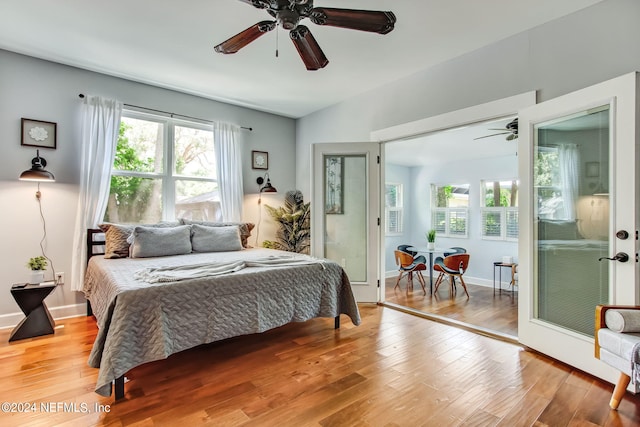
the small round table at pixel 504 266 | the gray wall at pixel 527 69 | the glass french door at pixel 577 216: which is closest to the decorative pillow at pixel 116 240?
the gray wall at pixel 527 69

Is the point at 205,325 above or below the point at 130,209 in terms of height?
below

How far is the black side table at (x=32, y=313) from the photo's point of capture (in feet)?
9.58

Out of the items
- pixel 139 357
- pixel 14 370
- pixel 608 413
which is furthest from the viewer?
pixel 14 370

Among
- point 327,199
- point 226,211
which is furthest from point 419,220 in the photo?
point 226,211

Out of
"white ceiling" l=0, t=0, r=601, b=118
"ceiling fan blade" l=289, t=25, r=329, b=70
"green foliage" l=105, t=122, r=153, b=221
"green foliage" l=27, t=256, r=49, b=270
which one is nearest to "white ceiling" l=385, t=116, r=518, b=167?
"white ceiling" l=0, t=0, r=601, b=118

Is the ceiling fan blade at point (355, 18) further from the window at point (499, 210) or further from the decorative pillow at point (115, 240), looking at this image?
the window at point (499, 210)

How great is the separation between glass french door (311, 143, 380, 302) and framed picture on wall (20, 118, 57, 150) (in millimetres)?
2935

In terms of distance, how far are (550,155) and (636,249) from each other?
92 centimetres

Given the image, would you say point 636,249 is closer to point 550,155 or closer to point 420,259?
point 550,155

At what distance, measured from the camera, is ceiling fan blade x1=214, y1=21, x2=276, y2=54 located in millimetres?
2025

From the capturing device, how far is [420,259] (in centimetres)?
556

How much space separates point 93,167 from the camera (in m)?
3.59

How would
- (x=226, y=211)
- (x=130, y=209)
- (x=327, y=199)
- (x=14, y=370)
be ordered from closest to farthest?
(x=14, y=370) → (x=130, y=209) → (x=327, y=199) → (x=226, y=211)

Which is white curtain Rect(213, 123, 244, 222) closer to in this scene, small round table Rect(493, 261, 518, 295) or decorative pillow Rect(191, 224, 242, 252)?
decorative pillow Rect(191, 224, 242, 252)
